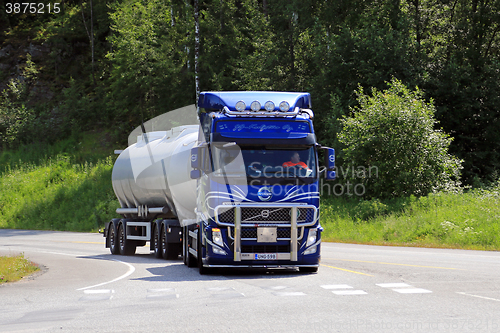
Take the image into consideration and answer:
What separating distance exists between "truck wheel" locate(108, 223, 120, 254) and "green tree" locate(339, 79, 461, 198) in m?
14.3

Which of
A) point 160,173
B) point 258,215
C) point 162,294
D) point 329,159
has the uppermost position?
point 329,159

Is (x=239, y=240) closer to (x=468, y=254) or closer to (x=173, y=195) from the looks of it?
(x=173, y=195)

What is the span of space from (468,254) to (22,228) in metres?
33.8

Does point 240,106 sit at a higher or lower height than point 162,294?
higher

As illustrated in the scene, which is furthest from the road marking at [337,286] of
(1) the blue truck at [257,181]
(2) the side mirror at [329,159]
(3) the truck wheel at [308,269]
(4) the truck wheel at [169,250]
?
(4) the truck wheel at [169,250]

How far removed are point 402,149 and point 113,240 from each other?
50.5ft

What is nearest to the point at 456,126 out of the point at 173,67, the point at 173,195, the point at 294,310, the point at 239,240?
the point at 173,67

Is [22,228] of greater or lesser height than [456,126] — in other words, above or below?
below

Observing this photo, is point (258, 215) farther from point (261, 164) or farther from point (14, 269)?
point (14, 269)

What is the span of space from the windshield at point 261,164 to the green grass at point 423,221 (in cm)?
1105

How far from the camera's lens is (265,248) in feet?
45.4

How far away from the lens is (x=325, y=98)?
40125mm

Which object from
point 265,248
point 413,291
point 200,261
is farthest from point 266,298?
point 200,261

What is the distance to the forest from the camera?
3900 centimetres
